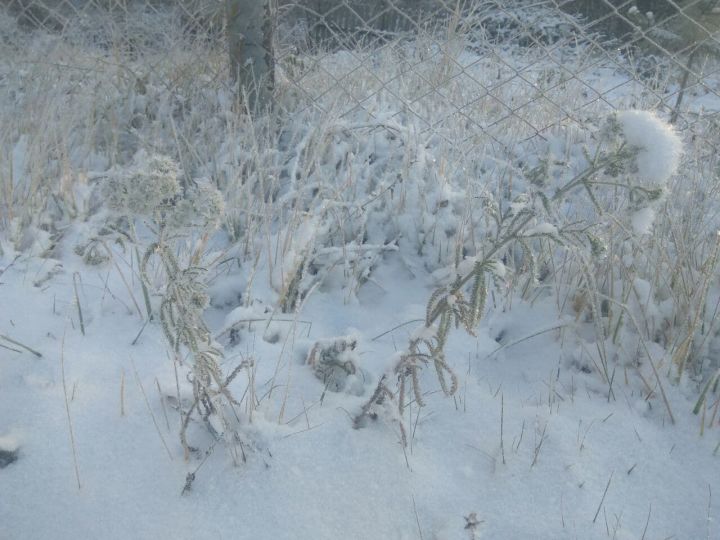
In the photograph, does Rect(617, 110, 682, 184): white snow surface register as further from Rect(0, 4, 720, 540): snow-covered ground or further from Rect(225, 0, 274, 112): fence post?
Rect(225, 0, 274, 112): fence post

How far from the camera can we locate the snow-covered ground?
101cm

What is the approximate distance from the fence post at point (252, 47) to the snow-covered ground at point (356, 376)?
55 centimetres

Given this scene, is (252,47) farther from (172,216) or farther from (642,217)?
(642,217)

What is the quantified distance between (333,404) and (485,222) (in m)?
0.82

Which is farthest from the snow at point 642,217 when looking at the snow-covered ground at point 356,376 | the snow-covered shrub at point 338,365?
the snow-covered shrub at point 338,365

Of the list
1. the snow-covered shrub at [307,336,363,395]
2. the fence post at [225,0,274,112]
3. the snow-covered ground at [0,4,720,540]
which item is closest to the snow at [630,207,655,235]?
the snow-covered ground at [0,4,720,540]

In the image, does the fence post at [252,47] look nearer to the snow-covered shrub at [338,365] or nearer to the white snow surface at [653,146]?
the snow-covered shrub at [338,365]

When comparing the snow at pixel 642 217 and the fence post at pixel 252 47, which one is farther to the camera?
the fence post at pixel 252 47

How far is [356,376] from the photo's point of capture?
4.21 ft

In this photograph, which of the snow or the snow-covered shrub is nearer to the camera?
the snow

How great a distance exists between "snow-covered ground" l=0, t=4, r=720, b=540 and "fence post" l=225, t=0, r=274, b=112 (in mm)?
547

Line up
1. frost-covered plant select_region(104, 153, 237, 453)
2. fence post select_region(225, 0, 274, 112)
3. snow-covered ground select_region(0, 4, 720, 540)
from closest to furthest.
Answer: frost-covered plant select_region(104, 153, 237, 453)
snow-covered ground select_region(0, 4, 720, 540)
fence post select_region(225, 0, 274, 112)

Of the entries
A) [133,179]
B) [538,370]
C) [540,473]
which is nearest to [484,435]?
[540,473]

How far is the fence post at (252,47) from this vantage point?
2361mm
